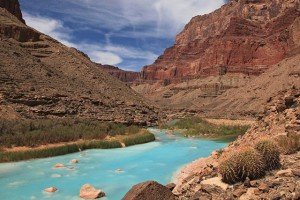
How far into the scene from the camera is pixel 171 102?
132m

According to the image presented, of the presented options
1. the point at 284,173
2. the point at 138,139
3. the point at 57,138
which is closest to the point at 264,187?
the point at 284,173

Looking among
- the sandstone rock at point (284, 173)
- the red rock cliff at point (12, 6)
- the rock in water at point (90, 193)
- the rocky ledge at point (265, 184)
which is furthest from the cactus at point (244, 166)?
the red rock cliff at point (12, 6)

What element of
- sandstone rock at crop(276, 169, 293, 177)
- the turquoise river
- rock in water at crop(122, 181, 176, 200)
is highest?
sandstone rock at crop(276, 169, 293, 177)

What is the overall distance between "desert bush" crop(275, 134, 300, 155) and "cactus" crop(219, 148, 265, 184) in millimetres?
2062

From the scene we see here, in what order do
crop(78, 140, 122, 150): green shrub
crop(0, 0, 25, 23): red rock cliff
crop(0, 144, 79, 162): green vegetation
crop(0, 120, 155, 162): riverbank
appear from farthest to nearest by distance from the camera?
1. crop(0, 0, 25, 23): red rock cliff
2. crop(78, 140, 122, 150): green shrub
3. crop(0, 120, 155, 162): riverbank
4. crop(0, 144, 79, 162): green vegetation

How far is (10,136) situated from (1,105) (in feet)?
38.7

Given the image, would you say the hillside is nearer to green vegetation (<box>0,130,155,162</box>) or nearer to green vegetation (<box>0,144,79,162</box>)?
green vegetation (<box>0,130,155,162</box>)

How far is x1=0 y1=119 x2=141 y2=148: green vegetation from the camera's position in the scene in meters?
29.5

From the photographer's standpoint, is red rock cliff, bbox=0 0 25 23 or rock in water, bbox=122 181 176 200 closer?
rock in water, bbox=122 181 176 200

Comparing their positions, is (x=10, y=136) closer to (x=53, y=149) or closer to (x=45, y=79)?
(x=53, y=149)

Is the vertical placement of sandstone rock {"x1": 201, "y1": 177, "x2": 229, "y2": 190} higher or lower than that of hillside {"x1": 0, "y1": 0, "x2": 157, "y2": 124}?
lower

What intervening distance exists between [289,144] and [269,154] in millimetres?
2064

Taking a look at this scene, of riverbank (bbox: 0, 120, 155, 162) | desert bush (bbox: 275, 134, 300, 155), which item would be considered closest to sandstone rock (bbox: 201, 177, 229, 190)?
desert bush (bbox: 275, 134, 300, 155)

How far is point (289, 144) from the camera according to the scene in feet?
39.0
